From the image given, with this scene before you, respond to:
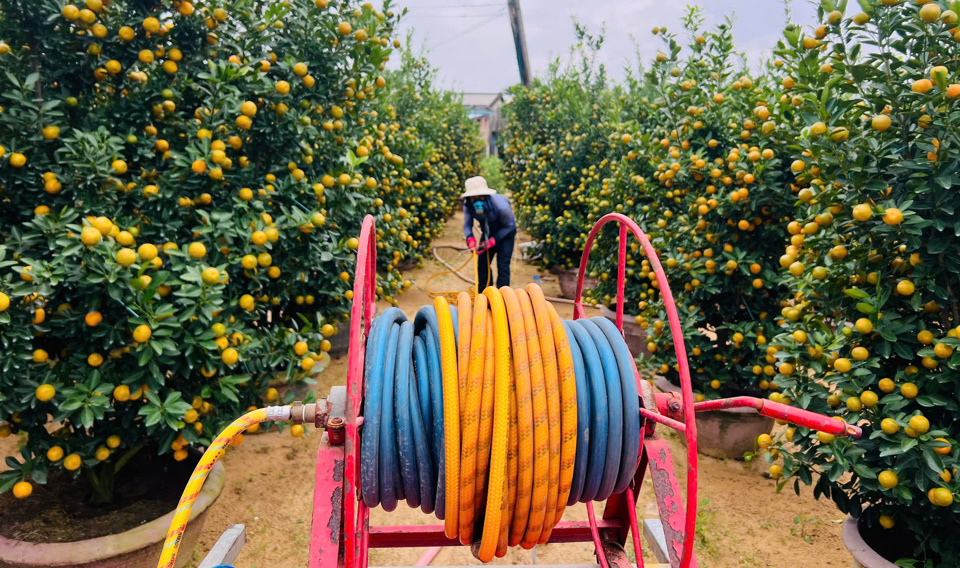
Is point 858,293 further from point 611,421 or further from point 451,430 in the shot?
point 451,430

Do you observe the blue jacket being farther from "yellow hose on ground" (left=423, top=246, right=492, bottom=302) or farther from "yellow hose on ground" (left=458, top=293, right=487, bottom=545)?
"yellow hose on ground" (left=458, top=293, right=487, bottom=545)

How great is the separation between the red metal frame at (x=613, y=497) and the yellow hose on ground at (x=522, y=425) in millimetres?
378

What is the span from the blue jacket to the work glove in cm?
8

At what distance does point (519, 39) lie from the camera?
59.5 feet

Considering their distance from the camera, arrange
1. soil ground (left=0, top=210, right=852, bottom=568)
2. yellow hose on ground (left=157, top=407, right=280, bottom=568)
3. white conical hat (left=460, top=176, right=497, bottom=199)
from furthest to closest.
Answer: white conical hat (left=460, top=176, right=497, bottom=199) < soil ground (left=0, top=210, right=852, bottom=568) < yellow hose on ground (left=157, top=407, right=280, bottom=568)

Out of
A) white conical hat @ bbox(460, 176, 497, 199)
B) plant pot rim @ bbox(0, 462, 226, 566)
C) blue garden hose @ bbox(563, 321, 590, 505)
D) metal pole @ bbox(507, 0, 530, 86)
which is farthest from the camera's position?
metal pole @ bbox(507, 0, 530, 86)

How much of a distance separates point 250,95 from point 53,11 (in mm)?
892

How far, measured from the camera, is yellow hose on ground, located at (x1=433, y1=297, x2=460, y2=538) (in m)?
1.48

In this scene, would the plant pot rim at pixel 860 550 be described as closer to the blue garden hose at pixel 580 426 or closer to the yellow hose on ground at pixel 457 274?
the blue garden hose at pixel 580 426

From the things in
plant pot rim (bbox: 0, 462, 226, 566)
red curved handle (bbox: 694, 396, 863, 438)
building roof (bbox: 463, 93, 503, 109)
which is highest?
building roof (bbox: 463, 93, 503, 109)

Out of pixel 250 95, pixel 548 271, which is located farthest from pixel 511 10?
pixel 250 95

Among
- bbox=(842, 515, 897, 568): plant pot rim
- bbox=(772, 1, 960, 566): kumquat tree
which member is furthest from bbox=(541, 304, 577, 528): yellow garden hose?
bbox=(842, 515, 897, 568): plant pot rim

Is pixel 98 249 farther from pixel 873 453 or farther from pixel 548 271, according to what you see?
pixel 548 271

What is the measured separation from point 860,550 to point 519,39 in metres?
18.1
